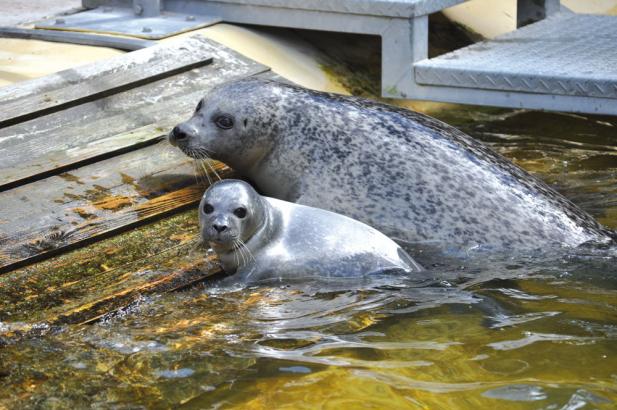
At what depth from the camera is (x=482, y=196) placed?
18.9 ft

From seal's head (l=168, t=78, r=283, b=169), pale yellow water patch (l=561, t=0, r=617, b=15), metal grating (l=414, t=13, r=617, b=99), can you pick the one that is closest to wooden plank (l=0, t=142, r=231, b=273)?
seal's head (l=168, t=78, r=283, b=169)

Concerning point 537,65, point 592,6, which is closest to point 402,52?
point 537,65

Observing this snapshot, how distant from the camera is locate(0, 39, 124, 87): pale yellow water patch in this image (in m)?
7.13

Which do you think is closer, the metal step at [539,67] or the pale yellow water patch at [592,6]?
the metal step at [539,67]

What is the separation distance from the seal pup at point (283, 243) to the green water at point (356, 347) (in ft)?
0.37

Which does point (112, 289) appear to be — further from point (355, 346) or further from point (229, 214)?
point (355, 346)

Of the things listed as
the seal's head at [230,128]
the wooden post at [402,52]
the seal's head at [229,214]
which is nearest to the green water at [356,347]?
the seal's head at [229,214]

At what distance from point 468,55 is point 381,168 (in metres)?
1.79

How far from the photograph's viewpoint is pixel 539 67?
7055 mm

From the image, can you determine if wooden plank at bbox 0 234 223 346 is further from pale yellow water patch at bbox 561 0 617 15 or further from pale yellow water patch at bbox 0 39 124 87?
pale yellow water patch at bbox 561 0 617 15

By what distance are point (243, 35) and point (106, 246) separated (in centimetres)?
289

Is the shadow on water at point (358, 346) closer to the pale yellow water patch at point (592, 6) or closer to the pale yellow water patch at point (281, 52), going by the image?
the pale yellow water patch at point (281, 52)

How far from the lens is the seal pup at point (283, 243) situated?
524cm

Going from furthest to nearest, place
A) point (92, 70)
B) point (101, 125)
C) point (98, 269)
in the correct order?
point (92, 70), point (101, 125), point (98, 269)
